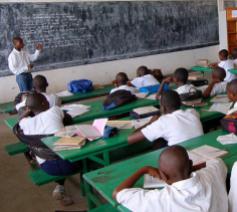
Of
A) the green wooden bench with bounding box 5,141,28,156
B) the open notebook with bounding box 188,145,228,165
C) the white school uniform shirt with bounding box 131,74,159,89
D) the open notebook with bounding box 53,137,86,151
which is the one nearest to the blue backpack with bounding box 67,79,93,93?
the white school uniform shirt with bounding box 131,74,159,89

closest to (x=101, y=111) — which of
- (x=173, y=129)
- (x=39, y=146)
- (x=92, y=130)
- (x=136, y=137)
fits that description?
(x=92, y=130)

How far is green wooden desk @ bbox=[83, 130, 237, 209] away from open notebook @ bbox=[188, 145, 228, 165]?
0.05 meters

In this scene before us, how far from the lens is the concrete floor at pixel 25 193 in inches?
114

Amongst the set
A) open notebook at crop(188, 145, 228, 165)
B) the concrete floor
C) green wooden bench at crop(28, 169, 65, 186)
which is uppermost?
open notebook at crop(188, 145, 228, 165)

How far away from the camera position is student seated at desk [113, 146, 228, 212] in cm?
130

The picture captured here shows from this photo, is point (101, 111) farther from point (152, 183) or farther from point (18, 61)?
point (18, 61)

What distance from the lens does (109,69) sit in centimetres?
787

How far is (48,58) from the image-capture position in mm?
6996

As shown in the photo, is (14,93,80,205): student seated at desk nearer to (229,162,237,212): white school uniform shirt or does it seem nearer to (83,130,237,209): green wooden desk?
(83,130,237,209): green wooden desk

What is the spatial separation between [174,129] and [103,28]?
574 cm

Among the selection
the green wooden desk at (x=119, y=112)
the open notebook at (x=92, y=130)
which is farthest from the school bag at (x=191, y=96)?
the open notebook at (x=92, y=130)

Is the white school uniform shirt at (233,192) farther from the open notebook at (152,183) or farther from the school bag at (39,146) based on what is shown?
the school bag at (39,146)

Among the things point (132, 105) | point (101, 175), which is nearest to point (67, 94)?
point (132, 105)

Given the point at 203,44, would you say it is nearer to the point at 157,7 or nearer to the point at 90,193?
the point at 157,7
